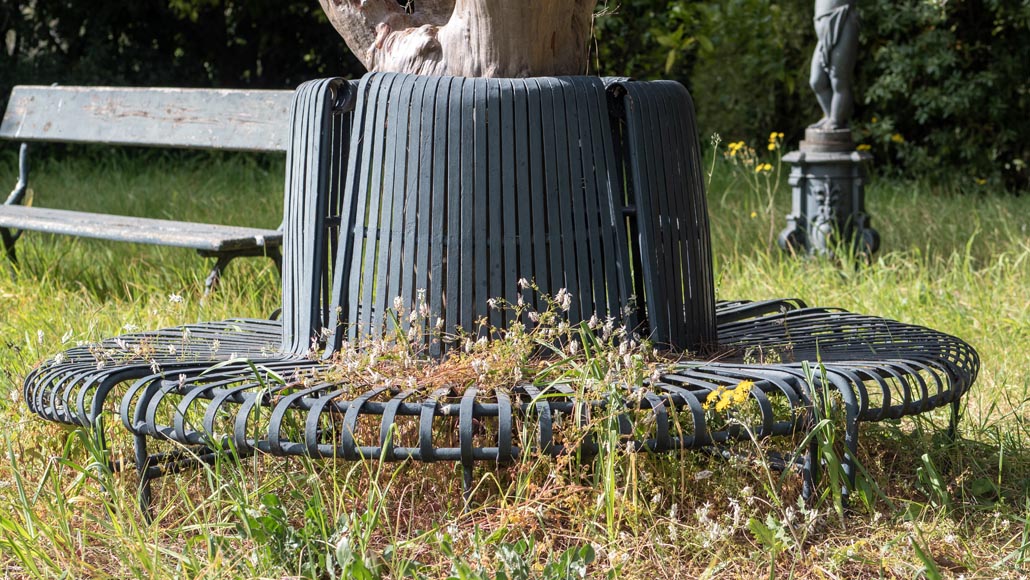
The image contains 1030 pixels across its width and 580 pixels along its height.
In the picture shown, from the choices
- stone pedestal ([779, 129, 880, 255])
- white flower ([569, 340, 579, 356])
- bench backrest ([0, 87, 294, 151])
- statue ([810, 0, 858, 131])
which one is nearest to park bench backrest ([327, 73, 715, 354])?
white flower ([569, 340, 579, 356])

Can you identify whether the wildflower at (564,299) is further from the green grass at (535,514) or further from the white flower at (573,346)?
the green grass at (535,514)

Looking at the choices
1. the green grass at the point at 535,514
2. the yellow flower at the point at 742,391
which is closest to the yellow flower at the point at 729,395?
the yellow flower at the point at 742,391

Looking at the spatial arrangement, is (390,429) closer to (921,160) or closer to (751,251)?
(751,251)

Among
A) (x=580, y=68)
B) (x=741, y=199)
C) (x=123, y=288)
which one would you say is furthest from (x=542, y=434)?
(x=741, y=199)

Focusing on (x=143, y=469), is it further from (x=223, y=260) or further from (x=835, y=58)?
(x=835, y=58)

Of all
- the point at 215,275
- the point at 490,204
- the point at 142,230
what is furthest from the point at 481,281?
the point at 142,230

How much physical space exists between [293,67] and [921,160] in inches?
224

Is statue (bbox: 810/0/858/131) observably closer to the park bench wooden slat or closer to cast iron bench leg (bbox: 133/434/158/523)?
the park bench wooden slat

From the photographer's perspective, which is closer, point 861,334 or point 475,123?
point 475,123

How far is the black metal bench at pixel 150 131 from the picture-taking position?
455 cm

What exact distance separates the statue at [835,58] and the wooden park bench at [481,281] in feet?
10.9

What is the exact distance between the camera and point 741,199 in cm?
725

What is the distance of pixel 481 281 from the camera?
2459 mm

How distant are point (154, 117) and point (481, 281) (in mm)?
3851
